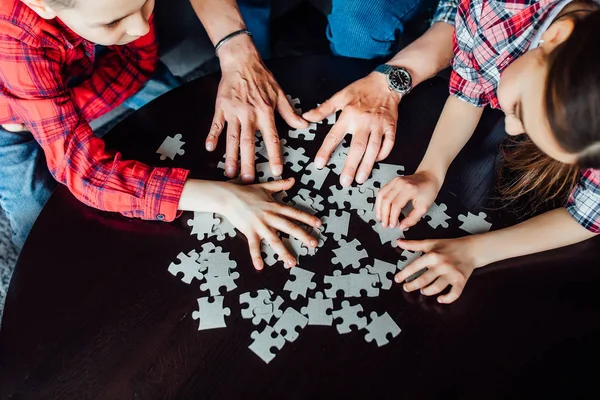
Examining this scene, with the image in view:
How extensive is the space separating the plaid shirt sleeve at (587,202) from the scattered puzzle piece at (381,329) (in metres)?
0.52

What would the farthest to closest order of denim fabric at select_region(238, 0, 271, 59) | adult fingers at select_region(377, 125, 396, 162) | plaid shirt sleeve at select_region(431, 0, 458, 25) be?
denim fabric at select_region(238, 0, 271, 59), plaid shirt sleeve at select_region(431, 0, 458, 25), adult fingers at select_region(377, 125, 396, 162)

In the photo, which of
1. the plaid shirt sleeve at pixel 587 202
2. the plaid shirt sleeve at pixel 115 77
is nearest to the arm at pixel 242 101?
the plaid shirt sleeve at pixel 115 77

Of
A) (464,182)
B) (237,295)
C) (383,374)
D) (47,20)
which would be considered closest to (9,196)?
(47,20)

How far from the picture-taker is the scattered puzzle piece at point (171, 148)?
1316 mm

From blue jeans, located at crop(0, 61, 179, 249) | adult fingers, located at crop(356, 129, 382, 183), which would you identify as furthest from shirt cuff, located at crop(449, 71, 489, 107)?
blue jeans, located at crop(0, 61, 179, 249)

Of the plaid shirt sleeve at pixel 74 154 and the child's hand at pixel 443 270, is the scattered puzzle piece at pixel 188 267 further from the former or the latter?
the child's hand at pixel 443 270

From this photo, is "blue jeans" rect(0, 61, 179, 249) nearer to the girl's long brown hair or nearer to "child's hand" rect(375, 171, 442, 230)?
"child's hand" rect(375, 171, 442, 230)

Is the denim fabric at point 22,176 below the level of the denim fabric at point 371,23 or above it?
below

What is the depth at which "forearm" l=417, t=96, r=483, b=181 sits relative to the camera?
1327mm

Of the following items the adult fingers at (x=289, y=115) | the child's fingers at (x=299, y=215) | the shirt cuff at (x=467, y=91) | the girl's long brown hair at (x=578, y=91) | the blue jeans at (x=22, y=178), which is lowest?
the blue jeans at (x=22, y=178)

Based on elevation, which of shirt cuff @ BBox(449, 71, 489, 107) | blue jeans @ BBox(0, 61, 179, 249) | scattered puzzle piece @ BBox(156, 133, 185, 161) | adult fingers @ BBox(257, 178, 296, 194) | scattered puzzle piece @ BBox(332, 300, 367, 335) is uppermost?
shirt cuff @ BBox(449, 71, 489, 107)

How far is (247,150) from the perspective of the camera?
1322mm

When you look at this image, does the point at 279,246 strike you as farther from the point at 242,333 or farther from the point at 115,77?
the point at 115,77

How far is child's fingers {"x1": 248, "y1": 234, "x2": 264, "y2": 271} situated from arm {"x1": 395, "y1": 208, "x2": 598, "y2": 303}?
1.04 feet
